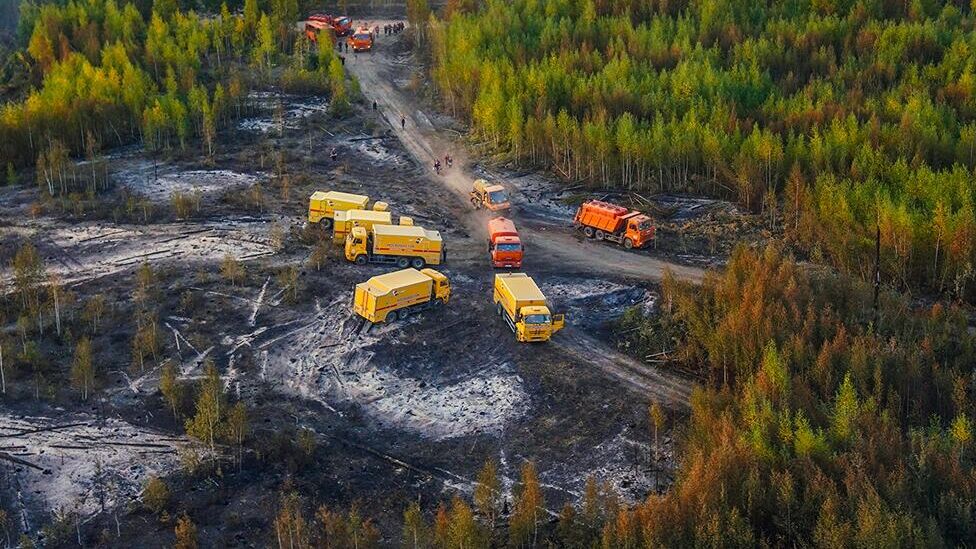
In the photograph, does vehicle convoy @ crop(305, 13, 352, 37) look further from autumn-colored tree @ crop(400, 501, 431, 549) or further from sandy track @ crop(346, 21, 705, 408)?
autumn-colored tree @ crop(400, 501, 431, 549)

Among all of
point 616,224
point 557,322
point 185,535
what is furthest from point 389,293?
point 185,535

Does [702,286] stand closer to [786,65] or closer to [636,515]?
[636,515]

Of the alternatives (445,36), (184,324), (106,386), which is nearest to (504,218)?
(184,324)

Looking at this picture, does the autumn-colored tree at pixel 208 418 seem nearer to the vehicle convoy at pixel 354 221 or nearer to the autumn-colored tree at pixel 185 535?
the autumn-colored tree at pixel 185 535

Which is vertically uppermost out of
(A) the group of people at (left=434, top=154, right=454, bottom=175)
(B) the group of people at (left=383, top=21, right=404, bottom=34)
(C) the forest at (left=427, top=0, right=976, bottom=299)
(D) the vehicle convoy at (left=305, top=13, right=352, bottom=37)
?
(D) the vehicle convoy at (left=305, top=13, right=352, bottom=37)

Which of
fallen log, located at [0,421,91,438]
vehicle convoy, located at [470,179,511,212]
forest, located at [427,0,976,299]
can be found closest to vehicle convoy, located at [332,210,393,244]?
vehicle convoy, located at [470,179,511,212]

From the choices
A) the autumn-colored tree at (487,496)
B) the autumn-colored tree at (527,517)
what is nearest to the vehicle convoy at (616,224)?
the autumn-colored tree at (487,496)

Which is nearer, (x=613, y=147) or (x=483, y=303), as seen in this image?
(x=483, y=303)
